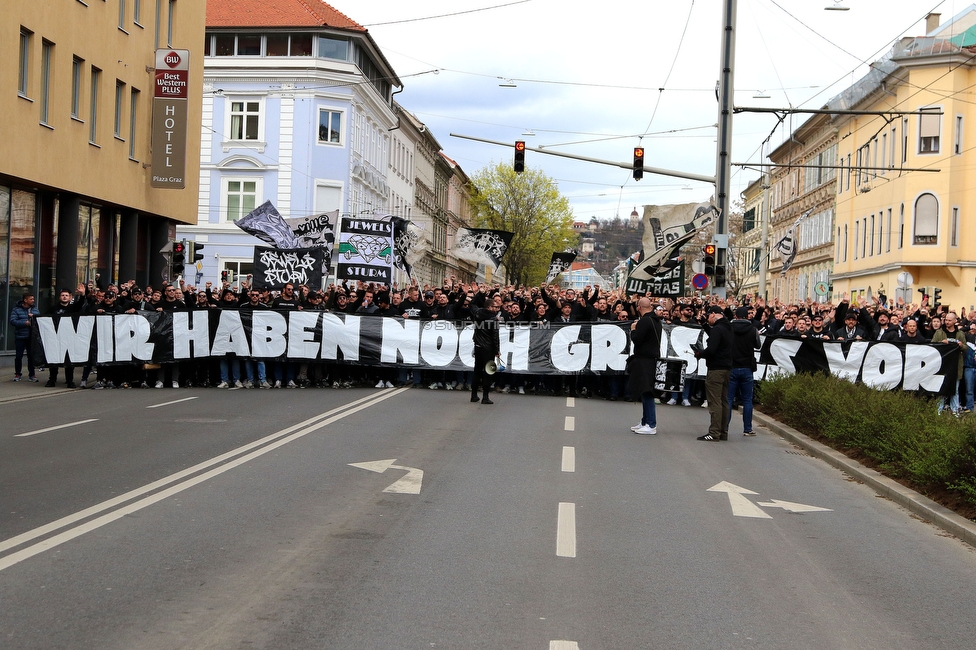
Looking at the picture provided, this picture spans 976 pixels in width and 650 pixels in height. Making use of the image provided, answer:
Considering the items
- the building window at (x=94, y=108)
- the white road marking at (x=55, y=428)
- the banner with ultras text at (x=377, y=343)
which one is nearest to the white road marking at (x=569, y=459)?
the white road marking at (x=55, y=428)

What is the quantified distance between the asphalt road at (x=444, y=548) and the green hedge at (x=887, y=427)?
615mm

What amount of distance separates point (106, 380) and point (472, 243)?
1296 centimetres

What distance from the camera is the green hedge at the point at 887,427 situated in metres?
10.6

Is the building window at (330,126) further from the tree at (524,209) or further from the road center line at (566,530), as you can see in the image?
the road center line at (566,530)

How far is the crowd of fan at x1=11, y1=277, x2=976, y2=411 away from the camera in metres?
22.2

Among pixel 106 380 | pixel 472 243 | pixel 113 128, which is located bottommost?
pixel 106 380

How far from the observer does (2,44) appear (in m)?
24.9

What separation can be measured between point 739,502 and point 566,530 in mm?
2573

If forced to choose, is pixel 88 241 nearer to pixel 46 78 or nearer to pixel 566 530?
pixel 46 78

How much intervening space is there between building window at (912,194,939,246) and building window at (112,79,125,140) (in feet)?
117

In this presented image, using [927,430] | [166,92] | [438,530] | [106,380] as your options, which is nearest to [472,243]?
[166,92]

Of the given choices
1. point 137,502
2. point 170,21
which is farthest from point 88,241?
point 137,502

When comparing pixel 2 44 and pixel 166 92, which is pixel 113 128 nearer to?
pixel 166 92

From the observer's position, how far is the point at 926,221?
50719 millimetres
